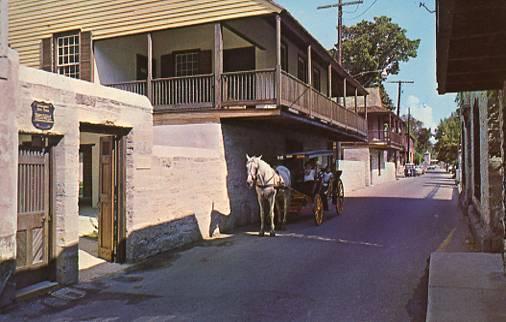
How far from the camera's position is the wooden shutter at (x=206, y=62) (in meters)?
15.9

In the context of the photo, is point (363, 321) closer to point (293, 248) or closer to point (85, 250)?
point (293, 248)

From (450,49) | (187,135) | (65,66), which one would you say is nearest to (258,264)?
(450,49)

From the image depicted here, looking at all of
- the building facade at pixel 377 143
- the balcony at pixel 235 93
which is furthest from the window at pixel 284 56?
the building facade at pixel 377 143

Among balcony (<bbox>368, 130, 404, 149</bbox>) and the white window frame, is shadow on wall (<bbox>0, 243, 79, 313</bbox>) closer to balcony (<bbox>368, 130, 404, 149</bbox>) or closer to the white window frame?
the white window frame

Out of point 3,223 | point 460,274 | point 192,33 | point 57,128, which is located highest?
point 192,33

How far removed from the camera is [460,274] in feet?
20.5

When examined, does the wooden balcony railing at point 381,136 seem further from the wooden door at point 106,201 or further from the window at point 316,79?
the wooden door at point 106,201

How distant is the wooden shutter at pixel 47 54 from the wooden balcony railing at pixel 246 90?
7023 mm

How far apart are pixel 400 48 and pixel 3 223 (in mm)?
51770

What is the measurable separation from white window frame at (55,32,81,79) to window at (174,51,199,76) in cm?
354

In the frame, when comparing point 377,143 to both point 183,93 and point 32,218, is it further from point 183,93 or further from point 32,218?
point 32,218

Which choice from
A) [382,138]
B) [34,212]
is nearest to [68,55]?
[34,212]

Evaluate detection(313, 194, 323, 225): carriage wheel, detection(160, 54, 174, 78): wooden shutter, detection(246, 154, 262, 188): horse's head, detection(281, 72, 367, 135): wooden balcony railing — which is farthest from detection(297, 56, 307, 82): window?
detection(246, 154, 262, 188): horse's head

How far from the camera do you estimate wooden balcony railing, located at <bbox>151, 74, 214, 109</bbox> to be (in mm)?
13938
